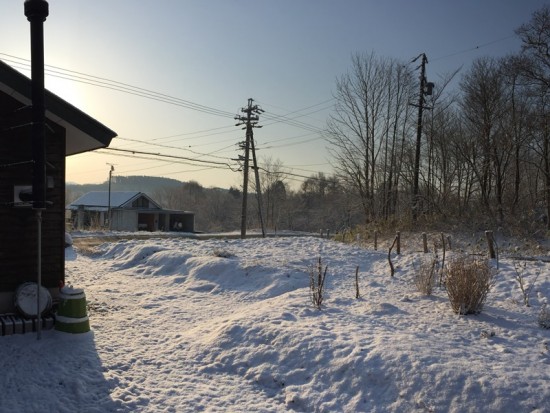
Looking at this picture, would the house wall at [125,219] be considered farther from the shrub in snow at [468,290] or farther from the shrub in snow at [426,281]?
the shrub in snow at [468,290]

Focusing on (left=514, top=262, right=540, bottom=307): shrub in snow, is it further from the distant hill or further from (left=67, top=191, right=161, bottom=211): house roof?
the distant hill

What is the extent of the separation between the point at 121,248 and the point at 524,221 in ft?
48.9

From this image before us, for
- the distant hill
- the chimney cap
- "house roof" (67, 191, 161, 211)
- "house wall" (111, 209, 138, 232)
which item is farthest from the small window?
the distant hill

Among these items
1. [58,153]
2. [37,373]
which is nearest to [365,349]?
[37,373]

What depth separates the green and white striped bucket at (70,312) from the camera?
18.9 feet

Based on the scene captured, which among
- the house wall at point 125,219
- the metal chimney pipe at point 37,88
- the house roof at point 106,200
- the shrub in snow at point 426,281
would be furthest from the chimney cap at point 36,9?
the house wall at point 125,219

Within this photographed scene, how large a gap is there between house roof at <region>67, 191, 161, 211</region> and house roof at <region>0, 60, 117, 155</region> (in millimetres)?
44978

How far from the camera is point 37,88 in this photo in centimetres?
540

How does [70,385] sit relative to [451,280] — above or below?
below

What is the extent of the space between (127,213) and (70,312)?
4678 cm

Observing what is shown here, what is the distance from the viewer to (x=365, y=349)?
16.0ft

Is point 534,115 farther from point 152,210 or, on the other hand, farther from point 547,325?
point 152,210

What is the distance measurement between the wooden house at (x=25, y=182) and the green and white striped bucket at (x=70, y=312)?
0.87m

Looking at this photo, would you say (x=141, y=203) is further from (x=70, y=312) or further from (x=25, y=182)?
(x=70, y=312)
